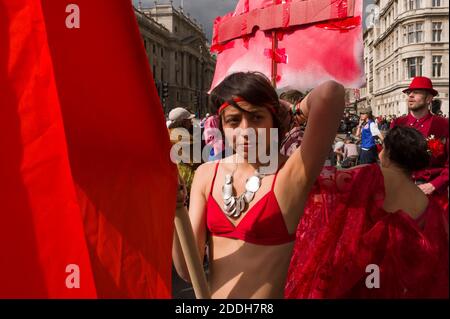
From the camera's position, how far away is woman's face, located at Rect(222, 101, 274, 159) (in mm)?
1541

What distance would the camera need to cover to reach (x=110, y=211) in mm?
1538

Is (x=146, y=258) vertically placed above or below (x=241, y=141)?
below

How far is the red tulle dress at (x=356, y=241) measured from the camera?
1.83 metres

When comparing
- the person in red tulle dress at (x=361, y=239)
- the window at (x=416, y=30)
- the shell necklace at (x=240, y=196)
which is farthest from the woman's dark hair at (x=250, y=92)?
the window at (x=416, y=30)

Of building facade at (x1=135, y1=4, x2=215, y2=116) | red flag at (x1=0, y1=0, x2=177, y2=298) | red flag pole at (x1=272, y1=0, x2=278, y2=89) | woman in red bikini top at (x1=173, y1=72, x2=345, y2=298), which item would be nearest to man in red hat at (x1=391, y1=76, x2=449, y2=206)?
red flag pole at (x1=272, y1=0, x2=278, y2=89)

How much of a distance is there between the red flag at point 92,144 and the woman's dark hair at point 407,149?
1103mm

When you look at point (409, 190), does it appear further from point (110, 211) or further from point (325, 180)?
point (110, 211)

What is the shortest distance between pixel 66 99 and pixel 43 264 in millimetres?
542

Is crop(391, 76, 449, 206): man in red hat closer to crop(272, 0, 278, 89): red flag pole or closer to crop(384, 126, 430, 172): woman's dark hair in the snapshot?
crop(384, 126, 430, 172): woman's dark hair

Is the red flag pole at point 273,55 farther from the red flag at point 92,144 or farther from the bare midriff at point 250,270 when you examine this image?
the bare midriff at point 250,270

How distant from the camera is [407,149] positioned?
2129 millimetres

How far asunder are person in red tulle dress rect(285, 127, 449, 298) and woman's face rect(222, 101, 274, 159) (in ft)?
1.33

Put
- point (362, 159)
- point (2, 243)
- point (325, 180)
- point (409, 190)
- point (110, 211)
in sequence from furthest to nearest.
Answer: point (362, 159), point (409, 190), point (325, 180), point (110, 211), point (2, 243)
